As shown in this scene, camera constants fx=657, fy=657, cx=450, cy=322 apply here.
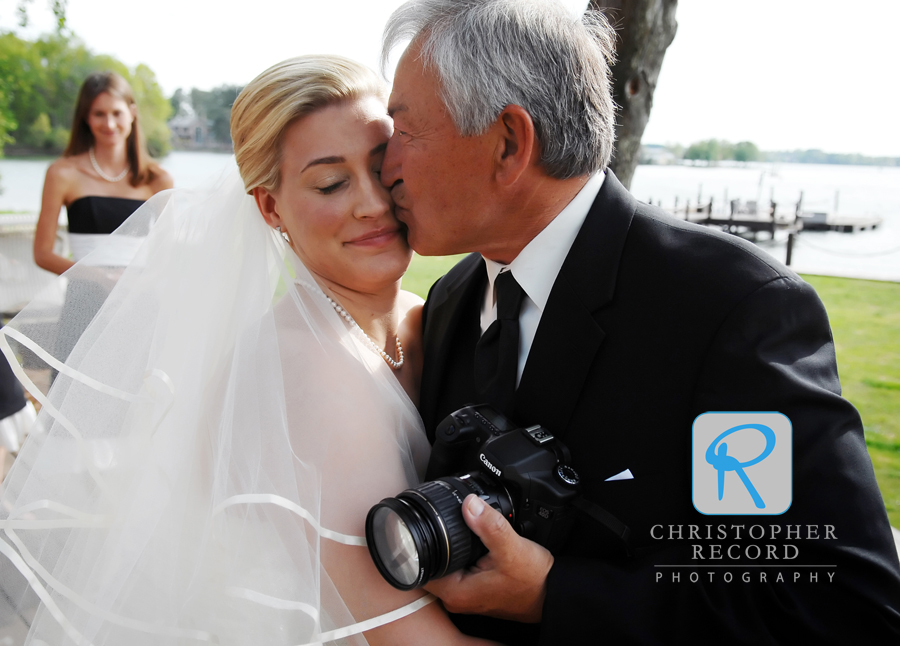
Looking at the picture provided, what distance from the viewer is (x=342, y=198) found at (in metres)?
1.97

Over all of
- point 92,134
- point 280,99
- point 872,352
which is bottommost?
point 872,352

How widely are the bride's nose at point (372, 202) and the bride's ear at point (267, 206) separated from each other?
0.98ft

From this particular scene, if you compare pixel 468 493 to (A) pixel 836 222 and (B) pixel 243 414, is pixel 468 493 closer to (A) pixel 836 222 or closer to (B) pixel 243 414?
(B) pixel 243 414

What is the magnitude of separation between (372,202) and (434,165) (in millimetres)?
233

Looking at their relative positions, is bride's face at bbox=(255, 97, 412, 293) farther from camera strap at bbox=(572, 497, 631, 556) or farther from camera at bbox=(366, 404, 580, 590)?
camera strap at bbox=(572, 497, 631, 556)

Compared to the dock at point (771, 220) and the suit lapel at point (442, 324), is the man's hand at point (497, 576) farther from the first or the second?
the dock at point (771, 220)

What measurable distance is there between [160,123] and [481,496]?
898 centimetres

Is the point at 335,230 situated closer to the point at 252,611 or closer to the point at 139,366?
the point at 139,366

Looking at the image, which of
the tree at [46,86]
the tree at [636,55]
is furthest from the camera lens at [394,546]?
the tree at [46,86]

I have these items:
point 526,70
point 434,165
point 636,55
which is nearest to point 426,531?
point 434,165

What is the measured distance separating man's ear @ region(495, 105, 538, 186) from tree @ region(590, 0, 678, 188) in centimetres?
140

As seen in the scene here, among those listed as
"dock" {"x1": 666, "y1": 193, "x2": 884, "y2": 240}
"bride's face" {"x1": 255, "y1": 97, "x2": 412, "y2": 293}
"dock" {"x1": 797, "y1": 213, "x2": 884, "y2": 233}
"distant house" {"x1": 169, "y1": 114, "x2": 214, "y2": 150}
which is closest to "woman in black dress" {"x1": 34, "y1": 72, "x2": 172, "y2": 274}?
"distant house" {"x1": 169, "y1": 114, "x2": 214, "y2": 150}

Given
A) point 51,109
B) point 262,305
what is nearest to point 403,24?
point 262,305

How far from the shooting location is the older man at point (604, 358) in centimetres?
138
